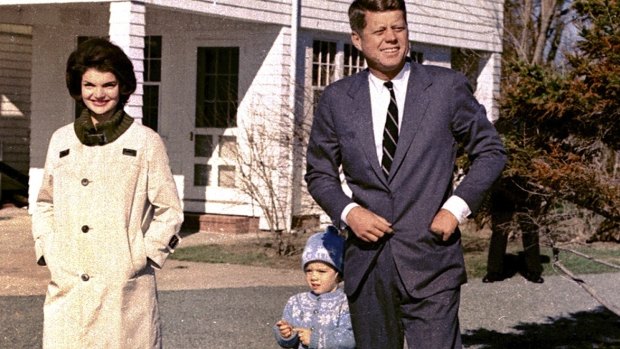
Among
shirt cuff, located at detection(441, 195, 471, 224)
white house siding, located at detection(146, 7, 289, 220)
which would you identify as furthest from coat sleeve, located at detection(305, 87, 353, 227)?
white house siding, located at detection(146, 7, 289, 220)

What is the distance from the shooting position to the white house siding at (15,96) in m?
20.8

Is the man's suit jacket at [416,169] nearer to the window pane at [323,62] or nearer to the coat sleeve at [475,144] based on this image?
the coat sleeve at [475,144]

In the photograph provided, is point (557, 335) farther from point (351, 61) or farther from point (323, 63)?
point (351, 61)

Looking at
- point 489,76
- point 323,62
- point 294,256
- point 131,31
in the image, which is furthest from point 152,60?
point 489,76

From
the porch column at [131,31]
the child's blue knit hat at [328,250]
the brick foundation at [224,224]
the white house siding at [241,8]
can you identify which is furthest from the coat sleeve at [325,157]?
the brick foundation at [224,224]

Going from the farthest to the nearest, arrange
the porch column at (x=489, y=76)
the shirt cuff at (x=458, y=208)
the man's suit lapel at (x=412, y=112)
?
the porch column at (x=489, y=76) → the man's suit lapel at (x=412, y=112) → the shirt cuff at (x=458, y=208)

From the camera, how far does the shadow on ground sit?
9336 millimetres

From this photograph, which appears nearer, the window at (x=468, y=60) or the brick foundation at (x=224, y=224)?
the brick foundation at (x=224, y=224)

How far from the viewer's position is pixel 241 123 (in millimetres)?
17297

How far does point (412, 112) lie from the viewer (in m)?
4.59

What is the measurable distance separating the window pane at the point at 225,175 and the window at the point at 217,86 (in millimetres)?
569

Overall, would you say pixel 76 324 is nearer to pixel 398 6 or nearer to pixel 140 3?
pixel 398 6

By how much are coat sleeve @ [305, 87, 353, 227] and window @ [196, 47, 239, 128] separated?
12.8 m

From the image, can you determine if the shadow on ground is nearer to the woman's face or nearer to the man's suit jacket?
the man's suit jacket
